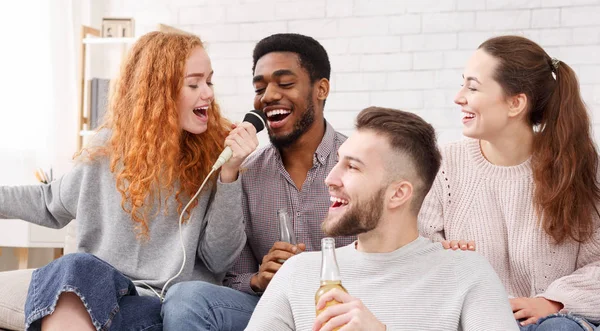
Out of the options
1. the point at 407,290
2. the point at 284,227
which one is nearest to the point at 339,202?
the point at 407,290

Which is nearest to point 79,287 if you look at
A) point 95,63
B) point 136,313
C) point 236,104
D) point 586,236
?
point 136,313

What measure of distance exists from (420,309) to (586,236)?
72cm

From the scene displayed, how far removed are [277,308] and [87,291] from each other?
0.49 metres

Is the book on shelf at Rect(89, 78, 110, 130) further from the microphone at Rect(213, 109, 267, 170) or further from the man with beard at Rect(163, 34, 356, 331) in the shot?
the microphone at Rect(213, 109, 267, 170)

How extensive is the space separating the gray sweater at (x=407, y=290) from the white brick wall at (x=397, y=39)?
2.70m

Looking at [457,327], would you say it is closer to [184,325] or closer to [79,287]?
[184,325]

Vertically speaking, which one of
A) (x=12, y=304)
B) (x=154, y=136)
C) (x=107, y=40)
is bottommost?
(x=12, y=304)

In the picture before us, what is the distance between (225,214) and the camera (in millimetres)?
2301

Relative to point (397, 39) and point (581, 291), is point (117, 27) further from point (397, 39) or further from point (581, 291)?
point (581, 291)

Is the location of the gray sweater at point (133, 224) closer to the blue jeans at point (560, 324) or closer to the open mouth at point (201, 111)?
the open mouth at point (201, 111)

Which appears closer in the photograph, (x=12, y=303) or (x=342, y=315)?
(x=342, y=315)

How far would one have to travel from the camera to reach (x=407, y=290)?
5.85 feet

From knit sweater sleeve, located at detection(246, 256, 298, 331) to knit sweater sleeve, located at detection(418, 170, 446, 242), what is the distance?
59cm

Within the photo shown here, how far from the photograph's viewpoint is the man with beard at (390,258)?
1750 millimetres
